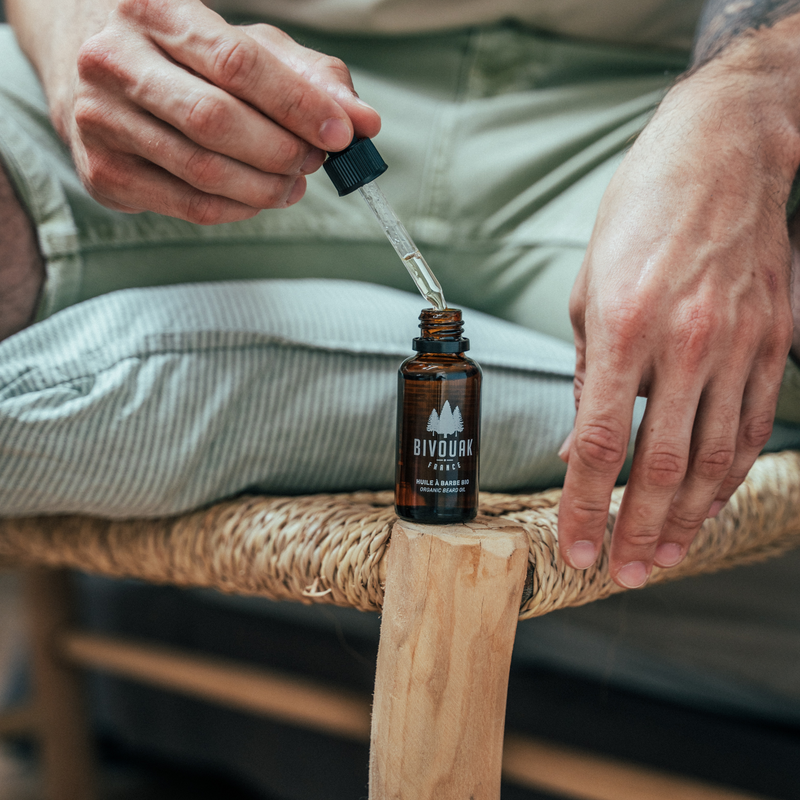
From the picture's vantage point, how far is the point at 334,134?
1.28 ft

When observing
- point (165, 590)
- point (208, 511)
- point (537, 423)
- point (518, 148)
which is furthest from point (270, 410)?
point (165, 590)

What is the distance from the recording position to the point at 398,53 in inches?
27.9

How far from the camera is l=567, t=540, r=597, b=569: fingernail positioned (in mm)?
433

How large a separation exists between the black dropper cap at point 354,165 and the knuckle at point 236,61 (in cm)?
6

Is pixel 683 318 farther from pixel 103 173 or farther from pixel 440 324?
pixel 103 173

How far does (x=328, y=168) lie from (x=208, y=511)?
24cm

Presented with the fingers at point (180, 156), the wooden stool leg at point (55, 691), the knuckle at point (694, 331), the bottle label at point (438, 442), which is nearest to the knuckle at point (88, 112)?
the fingers at point (180, 156)

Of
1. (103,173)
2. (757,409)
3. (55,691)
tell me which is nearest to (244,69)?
(103,173)

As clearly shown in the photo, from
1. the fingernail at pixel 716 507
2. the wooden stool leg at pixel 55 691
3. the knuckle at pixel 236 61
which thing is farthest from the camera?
the wooden stool leg at pixel 55 691

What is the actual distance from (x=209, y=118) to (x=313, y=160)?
6 cm

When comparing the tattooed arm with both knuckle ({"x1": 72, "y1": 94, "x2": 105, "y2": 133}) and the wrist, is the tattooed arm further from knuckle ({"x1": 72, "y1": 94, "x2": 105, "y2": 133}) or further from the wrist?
knuckle ({"x1": 72, "y1": 94, "x2": 105, "y2": 133})

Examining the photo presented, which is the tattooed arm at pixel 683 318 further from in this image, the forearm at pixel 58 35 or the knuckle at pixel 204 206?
the forearm at pixel 58 35

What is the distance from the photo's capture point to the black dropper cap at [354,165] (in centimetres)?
41


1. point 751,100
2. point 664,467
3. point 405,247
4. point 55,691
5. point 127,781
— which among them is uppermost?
point 751,100
